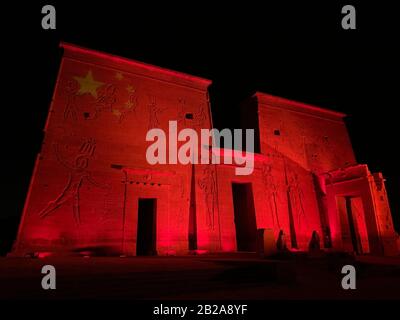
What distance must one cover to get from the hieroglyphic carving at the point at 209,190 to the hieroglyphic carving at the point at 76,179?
172 inches

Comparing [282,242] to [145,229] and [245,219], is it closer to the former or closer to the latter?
[245,219]

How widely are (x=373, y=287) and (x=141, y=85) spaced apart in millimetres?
11628

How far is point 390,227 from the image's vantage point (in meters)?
13.6

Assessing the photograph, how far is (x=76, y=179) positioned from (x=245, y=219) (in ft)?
28.2

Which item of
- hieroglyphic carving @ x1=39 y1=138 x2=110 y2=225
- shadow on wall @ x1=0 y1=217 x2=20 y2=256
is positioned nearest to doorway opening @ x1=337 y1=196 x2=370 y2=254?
hieroglyphic carving @ x1=39 y1=138 x2=110 y2=225

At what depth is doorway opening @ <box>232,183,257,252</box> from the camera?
14.0m

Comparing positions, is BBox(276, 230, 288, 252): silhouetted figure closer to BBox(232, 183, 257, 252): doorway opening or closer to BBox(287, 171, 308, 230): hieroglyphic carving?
BBox(232, 183, 257, 252): doorway opening

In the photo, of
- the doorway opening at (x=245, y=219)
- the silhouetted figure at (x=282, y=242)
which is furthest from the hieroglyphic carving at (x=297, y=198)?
the silhouetted figure at (x=282, y=242)

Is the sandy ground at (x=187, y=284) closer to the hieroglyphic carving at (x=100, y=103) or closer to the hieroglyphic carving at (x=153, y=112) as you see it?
the hieroglyphic carving at (x=100, y=103)

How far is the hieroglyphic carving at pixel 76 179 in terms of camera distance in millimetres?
9906

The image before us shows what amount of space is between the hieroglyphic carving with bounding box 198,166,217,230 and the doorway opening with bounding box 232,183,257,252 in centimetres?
233

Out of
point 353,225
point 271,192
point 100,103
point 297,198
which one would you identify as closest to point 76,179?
point 100,103

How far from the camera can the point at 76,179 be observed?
34.4 feet

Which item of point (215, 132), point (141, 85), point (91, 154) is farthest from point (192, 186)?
point (141, 85)
